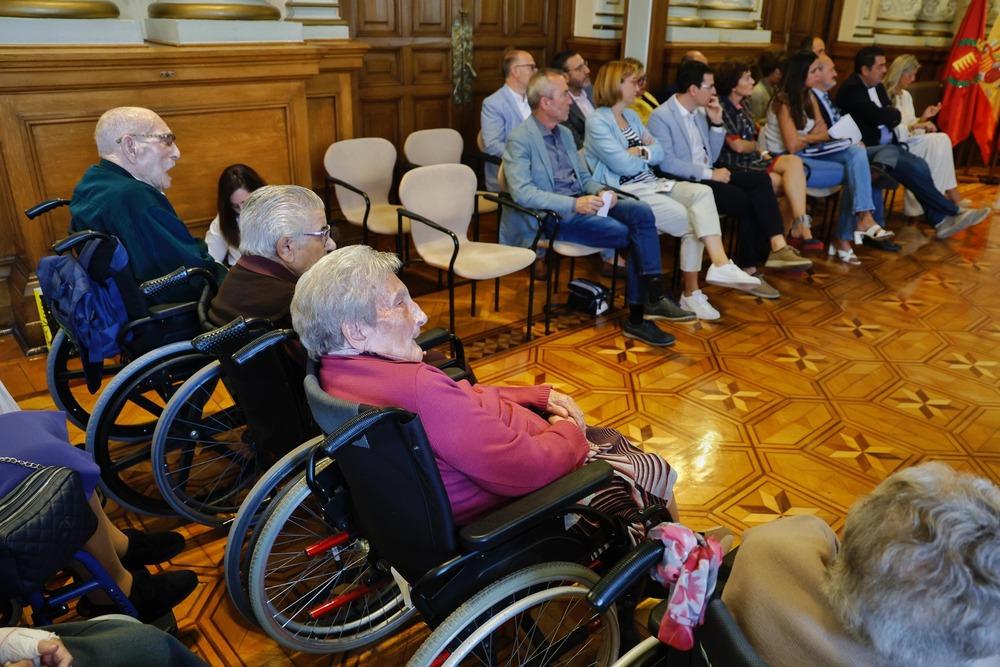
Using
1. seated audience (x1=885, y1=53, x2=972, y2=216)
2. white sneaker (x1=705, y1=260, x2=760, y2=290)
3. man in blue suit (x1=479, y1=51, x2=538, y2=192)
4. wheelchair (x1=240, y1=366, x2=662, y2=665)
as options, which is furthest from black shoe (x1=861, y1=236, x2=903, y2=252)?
wheelchair (x1=240, y1=366, x2=662, y2=665)

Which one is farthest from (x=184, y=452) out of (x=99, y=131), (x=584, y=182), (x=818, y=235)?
(x=818, y=235)

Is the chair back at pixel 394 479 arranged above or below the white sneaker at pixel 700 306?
above

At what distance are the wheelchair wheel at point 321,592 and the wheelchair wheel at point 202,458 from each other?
25cm

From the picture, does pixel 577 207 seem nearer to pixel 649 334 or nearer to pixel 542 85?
pixel 542 85

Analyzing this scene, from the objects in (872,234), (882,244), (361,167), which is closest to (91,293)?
(361,167)

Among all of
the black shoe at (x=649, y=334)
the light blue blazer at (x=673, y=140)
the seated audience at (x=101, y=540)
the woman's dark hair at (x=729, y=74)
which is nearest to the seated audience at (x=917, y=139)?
the woman's dark hair at (x=729, y=74)

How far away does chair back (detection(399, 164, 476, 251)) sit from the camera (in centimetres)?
330

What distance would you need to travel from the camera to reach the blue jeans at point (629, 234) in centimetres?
349

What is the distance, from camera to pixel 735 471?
8.36ft

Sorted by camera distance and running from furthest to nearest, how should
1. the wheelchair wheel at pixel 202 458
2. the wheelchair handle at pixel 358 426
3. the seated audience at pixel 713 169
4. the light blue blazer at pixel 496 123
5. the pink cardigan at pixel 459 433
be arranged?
the light blue blazer at pixel 496 123 < the seated audience at pixel 713 169 < the wheelchair wheel at pixel 202 458 < the pink cardigan at pixel 459 433 < the wheelchair handle at pixel 358 426

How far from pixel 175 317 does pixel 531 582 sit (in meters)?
1.42

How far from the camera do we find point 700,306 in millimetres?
3789

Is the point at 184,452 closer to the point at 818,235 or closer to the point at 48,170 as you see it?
the point at 48,170

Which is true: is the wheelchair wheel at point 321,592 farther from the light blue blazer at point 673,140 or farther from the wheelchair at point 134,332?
the light blue blazer at point 673,140
